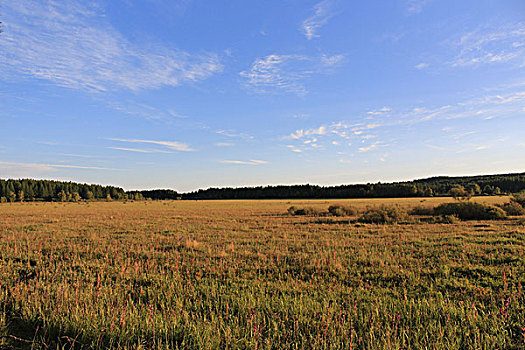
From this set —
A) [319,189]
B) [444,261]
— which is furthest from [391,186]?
[444,261]

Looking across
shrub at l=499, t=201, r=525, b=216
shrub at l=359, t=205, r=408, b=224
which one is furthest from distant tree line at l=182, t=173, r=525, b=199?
shrub at l=359, t=205, r=408, b=224

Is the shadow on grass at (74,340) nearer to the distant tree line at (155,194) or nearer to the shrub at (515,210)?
the shrub at (515,210)

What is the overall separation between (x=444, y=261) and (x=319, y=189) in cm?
11432

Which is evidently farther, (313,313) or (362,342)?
(313,313)

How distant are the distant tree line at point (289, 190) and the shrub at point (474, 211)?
60.0m

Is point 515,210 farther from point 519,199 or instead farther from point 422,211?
point 422,211

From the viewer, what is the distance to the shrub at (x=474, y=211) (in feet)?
71.9

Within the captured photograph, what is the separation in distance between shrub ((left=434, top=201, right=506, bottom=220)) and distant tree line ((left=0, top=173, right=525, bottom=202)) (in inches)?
2364

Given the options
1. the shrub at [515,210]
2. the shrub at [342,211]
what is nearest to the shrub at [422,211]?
the shrub at [342,211]

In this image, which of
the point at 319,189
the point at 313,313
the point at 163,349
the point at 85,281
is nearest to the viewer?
the point at 163,349

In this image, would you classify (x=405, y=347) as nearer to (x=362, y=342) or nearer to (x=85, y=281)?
(x=362, y=342)

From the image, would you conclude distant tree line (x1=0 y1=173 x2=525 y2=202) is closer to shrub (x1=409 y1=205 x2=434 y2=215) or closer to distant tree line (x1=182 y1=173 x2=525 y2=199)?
distant tree line (x1=182 y1=173 x2=525 y2=199)

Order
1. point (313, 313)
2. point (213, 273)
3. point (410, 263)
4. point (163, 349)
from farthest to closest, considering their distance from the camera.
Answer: point (410, 263) → point (213, 273) → point (313, 313) → point (163, 349)

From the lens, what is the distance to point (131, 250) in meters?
10.2
